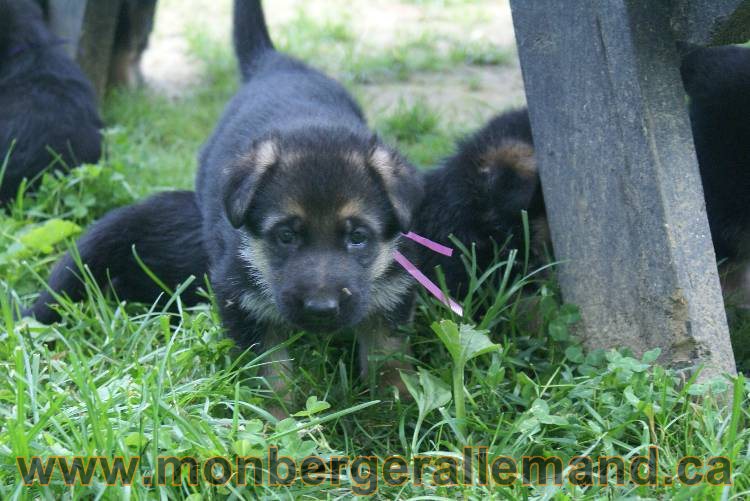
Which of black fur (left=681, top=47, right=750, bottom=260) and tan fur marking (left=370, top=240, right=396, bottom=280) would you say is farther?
black fur (left=681, top=47, right=750, bottom=260)

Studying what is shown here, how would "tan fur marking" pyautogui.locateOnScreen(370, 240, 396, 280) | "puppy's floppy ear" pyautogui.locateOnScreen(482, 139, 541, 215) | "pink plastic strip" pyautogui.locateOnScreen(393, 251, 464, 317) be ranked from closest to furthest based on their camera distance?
"tan fur marking" pyautogui.locateOnScreen(370, 240, 396, 280) → "pink plastic strip" pyautogui.locateOnScreen(393, 251, 464, 317) → "puppy's floppy ear" pyautogui.locateOnScreen(482, 139, 541, 215)

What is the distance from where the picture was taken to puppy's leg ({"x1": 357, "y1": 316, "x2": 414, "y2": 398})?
3328mm

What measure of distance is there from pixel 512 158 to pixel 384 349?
1.06 m

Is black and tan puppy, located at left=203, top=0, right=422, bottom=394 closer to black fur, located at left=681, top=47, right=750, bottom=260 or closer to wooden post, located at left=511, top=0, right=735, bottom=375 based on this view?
wooden post, located at left=511, top=0, right=735, bottom=375

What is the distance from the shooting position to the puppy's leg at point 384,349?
131 inches

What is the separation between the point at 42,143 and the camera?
515cm

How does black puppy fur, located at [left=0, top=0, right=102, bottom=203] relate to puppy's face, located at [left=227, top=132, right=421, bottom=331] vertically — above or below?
above

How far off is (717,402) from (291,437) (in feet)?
4.70

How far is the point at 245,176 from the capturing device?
3113mm

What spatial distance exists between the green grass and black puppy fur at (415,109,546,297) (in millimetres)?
121

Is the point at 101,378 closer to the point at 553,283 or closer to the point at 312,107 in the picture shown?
the point at 312,107

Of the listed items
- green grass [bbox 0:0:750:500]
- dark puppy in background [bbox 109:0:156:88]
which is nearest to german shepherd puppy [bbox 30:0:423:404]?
green grass [bbox 0:0:750:500]

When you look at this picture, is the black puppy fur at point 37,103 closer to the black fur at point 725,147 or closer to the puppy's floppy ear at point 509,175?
the puppy's floppy ear at point 509,175

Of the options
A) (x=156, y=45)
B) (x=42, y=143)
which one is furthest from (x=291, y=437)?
(x=156, y=45)
